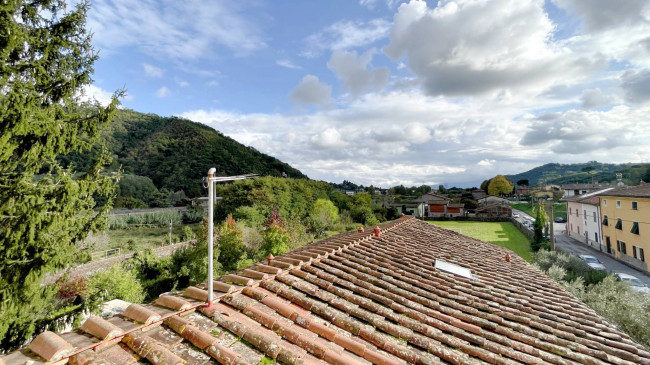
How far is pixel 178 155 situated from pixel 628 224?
8330 centimetres

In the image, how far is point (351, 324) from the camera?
3.23 metres

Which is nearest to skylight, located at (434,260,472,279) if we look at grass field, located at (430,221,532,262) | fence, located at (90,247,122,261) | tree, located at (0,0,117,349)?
tree, located at (0,0,117,349)

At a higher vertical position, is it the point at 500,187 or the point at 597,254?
the point at 500,187

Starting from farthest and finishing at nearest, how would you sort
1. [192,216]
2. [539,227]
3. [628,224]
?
1. [192,216]
2. [539,227]
3. [628,224]

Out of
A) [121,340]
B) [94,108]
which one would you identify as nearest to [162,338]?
[121,340]

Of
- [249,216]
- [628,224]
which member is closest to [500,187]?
[628,224]

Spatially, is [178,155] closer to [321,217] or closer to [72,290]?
[321,217]

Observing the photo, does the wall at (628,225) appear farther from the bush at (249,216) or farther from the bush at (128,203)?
the bush at (128,203)

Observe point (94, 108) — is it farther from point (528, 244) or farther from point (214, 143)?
point (214, 143)

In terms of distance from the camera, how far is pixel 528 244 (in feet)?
106

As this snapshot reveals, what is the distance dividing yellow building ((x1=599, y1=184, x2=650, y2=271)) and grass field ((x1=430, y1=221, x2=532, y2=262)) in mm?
7035

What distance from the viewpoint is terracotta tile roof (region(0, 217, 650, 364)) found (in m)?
2.35

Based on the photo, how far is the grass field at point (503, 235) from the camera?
30344 millimetres

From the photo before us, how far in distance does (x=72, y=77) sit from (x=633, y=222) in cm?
3759
